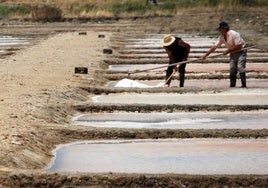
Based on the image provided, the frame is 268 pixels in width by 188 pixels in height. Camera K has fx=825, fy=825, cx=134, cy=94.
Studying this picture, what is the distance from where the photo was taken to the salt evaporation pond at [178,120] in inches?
328

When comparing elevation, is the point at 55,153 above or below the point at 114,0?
above

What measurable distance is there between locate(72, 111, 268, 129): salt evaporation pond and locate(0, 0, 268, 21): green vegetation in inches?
1067

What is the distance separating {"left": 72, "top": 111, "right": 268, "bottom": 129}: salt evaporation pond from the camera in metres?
8.32

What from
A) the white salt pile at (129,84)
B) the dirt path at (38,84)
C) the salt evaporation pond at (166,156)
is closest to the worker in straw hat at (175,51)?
the white salt pile at (129,84)

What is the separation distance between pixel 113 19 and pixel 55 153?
1112 inches

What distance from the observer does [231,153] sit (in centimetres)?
688

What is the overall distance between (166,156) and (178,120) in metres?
1.96

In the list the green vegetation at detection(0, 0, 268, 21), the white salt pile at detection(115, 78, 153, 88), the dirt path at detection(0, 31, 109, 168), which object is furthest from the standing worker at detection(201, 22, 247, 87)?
the green vegetation at detection(0, 0, 268, 21)

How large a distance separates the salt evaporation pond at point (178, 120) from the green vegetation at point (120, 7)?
88.9ft

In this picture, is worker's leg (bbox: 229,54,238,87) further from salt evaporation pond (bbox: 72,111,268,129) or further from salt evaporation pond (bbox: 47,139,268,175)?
salt evaporation pond (bbox: 47,139,268,175)

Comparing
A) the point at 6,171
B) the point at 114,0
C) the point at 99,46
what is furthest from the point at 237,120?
the point at 114,0

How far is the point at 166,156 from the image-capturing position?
6.84 meters

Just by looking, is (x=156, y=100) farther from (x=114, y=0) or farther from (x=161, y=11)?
(x=114, y=0)

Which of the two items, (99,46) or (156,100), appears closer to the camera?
(156,100)
